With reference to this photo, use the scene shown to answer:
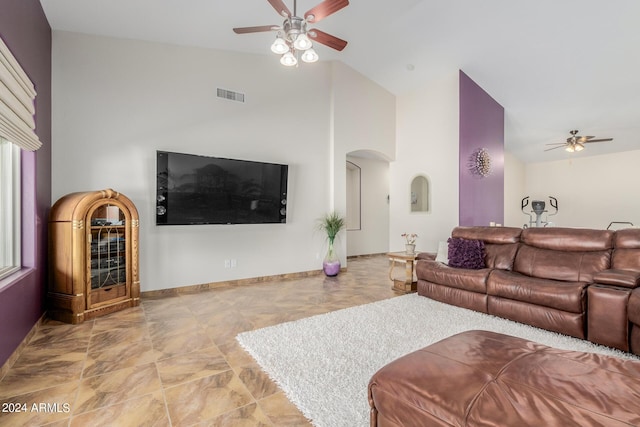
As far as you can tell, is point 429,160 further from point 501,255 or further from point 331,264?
point 501,255

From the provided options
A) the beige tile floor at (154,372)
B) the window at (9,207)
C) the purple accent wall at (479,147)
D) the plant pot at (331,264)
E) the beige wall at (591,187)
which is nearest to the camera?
the beige tile floor at (154,372)

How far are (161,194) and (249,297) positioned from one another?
1.79 metres

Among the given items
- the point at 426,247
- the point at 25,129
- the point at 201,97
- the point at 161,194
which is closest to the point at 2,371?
the point at 25,129

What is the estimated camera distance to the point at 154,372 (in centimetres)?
225

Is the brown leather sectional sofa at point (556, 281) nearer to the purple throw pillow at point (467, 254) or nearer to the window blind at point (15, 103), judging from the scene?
the purple throw pillow at point (467, 254)

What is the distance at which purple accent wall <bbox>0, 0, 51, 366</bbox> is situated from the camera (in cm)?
238

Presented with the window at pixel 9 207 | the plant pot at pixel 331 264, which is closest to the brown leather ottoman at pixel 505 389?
the window at pixel 9 207

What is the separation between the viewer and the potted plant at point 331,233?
5566 mm

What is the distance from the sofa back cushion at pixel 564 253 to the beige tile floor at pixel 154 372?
2.16m

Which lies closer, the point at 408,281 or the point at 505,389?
the point at 505,389

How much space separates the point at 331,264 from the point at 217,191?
2.32 metres

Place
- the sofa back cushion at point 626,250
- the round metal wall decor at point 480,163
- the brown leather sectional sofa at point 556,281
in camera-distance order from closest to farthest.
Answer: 1. the brown leather sectional sofa at point 556,281
2. the sofa back cushion at point 626,250
3. the round metal wall decor at point 480,163

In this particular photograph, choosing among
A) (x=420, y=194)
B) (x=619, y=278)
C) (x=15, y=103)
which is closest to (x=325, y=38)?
(x=15, y=103)

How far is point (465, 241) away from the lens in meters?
3.91
